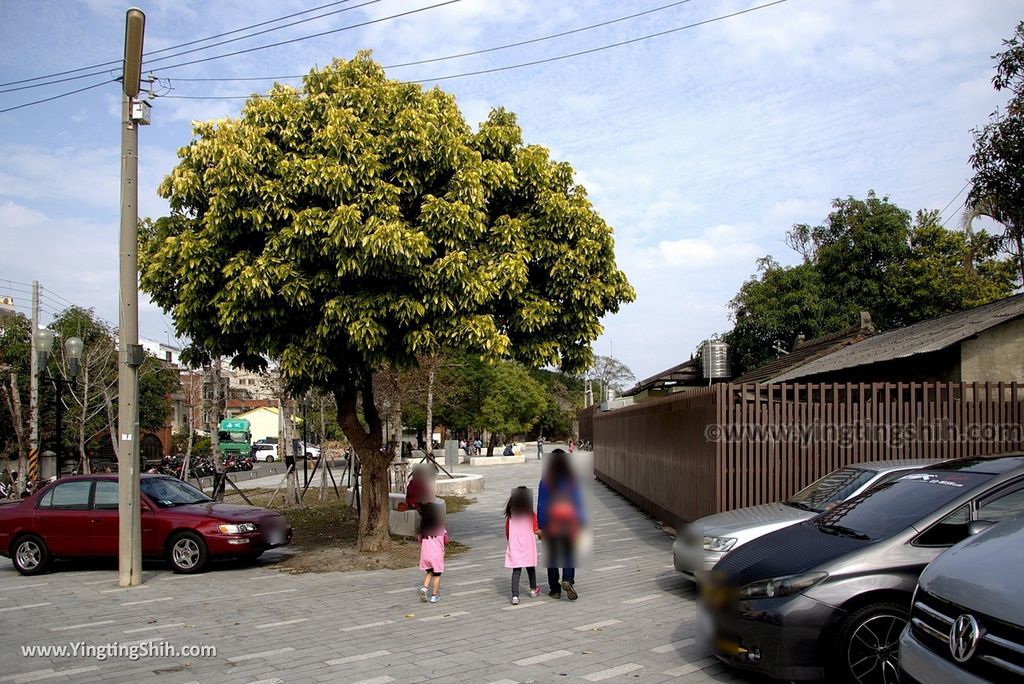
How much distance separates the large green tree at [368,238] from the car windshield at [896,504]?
224 inches

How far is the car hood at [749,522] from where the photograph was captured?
910cm

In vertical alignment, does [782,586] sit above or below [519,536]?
above

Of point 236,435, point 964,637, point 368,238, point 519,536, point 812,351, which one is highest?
point 368,238

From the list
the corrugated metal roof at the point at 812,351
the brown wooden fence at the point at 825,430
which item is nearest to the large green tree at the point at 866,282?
the corrugated metal roof at the point at 812,351

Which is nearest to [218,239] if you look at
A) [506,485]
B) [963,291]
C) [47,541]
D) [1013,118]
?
[47,541]

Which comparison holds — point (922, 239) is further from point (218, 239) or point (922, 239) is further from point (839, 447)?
point (218, 239)

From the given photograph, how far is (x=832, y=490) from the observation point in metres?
9.75

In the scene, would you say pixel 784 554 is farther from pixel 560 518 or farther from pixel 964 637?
pixel 560 518

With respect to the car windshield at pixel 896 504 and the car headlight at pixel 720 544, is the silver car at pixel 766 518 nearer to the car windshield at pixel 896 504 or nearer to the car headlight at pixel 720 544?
the car headlight at pixel 720 544

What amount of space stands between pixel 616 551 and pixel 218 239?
7714mm

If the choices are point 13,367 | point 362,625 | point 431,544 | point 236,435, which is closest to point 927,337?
point 431,544

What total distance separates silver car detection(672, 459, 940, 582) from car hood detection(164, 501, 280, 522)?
6.50 meters

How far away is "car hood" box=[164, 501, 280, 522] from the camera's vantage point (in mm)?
12547

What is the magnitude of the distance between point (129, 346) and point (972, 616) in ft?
35.3
